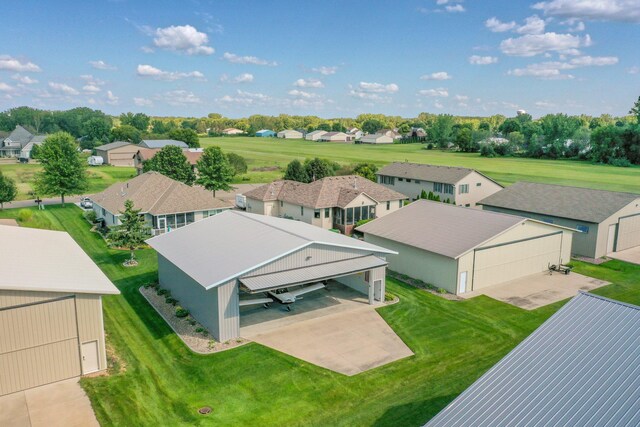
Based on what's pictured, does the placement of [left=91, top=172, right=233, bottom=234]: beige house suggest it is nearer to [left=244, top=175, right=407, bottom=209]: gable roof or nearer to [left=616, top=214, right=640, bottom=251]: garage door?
[left=244, top=175, right=407, bottom=209]: gable roof

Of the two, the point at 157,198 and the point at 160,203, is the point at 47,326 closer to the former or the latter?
the point at 160,203

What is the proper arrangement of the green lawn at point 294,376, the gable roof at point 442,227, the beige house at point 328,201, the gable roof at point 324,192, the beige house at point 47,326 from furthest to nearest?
the gable roof at point 324,192
the beige house at point 328,201
the gable roof at point 442,227
the beige house at point 47,326
the green lawn at point 294,376

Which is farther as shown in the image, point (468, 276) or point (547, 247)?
point (547, 247)

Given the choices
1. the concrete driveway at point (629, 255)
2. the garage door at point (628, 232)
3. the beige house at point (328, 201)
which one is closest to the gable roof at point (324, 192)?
the beige house at point (328, 201)

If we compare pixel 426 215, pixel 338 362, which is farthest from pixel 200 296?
pixel 426 215

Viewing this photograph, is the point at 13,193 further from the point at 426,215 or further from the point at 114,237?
the point at 426,215

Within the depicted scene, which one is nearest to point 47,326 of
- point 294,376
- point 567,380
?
point 294,376

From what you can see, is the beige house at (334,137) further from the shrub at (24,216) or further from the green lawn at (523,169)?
the shrub at (24,216)
